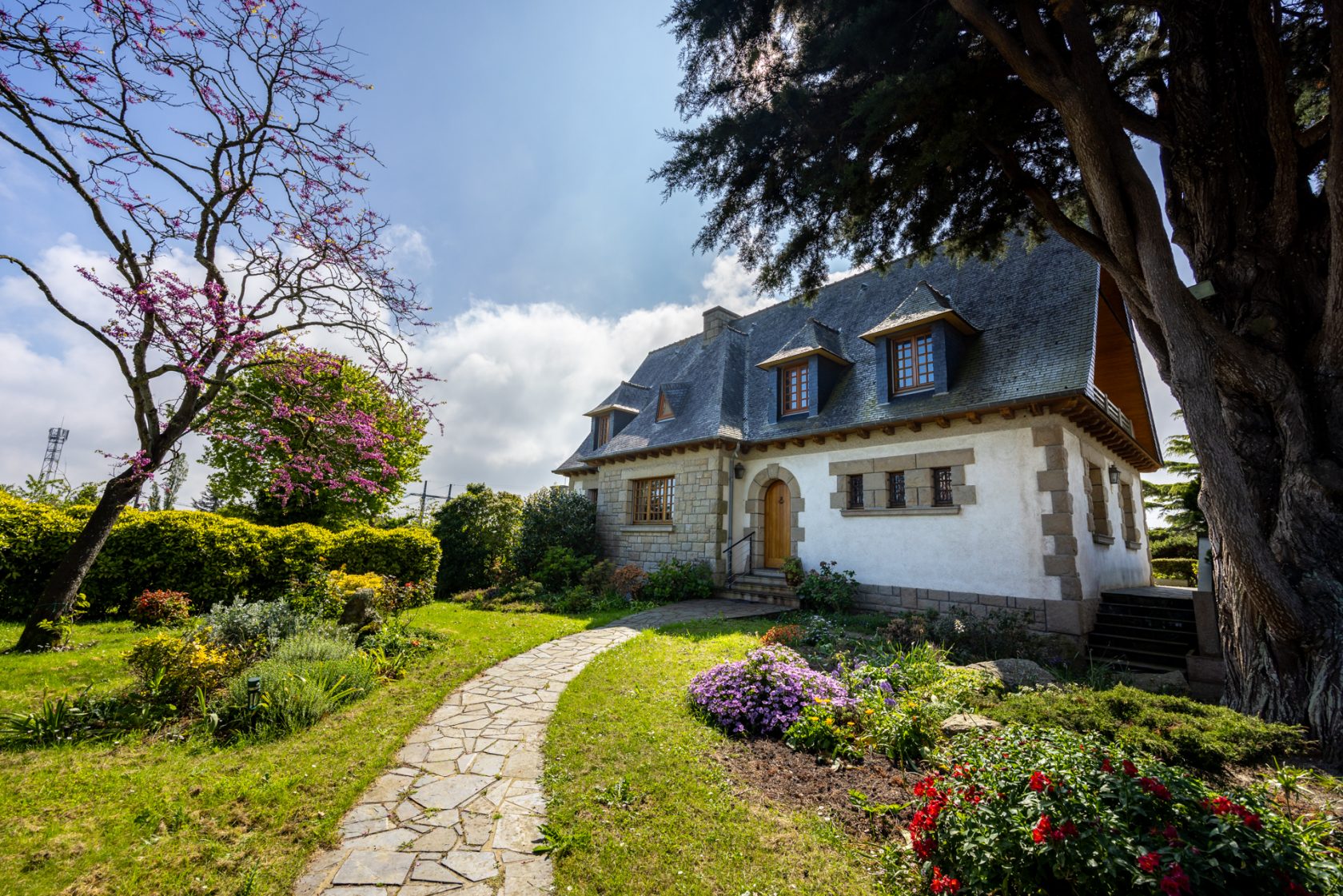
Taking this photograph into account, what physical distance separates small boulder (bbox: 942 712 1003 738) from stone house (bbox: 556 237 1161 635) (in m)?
5.60

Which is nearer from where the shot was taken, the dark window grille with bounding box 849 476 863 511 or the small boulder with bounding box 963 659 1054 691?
the small boulder with bounding box 963 659 1054 691

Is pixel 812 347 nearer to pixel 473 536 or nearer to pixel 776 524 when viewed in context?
pixel 776 524

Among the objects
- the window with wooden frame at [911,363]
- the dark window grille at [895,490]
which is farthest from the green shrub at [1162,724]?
the window with wooden frame at [911,363]

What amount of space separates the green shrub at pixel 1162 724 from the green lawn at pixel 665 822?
1753 mm

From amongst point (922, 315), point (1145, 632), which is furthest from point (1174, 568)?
point (922, 315)

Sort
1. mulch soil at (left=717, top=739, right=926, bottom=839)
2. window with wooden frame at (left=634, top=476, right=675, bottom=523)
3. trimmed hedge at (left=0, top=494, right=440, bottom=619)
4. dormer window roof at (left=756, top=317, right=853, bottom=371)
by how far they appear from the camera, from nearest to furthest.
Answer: mulch soil at (left=717, top=739, right=926, bottom=839) → trimmed hedge at (left=0, top=494, right=440, bottom=619) → dormer window roof at (left=756, top=317, right=853, bottom=371) → window with wooden frame at (left=634, top=476, right=675, bottom=523)

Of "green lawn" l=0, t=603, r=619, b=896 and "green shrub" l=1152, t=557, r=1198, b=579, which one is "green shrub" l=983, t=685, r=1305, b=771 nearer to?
"green lawn" l=0, t=603, r=619, b=896

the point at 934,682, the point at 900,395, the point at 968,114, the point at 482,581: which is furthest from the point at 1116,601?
the point at 482,581

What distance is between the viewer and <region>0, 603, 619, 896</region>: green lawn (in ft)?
9.02

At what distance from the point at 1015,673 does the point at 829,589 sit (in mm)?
4623

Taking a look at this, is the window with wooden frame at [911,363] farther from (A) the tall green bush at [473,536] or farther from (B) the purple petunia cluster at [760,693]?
(A) the tall green bush at [473,536]

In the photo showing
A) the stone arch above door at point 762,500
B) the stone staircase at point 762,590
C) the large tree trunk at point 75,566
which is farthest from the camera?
the stone arch above door at point 762,500

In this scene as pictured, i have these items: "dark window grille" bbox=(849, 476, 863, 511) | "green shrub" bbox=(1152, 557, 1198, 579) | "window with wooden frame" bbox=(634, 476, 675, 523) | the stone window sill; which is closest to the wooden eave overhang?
"window with wooden frame" bbox=(634, 476, 675, 523)

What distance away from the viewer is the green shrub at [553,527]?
13930 mm
